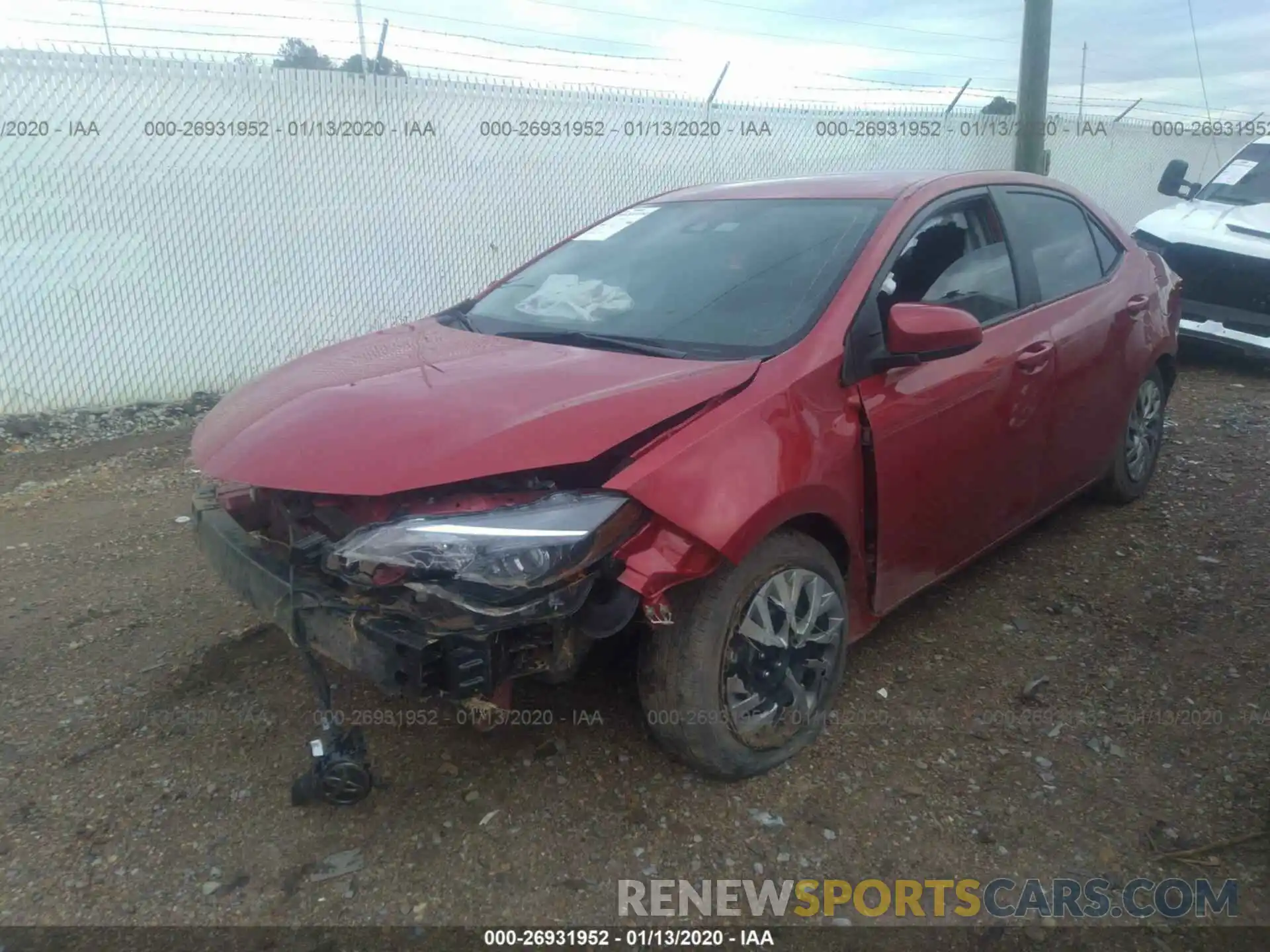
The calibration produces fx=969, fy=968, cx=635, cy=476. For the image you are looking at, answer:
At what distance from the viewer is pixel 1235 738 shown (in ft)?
9.75

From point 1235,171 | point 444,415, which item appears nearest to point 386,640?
point 444,415

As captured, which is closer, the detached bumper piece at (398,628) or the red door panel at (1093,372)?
the detached bumper piece at (398,628)

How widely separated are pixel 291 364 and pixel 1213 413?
6270mm

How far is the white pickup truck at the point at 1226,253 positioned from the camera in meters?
7.64

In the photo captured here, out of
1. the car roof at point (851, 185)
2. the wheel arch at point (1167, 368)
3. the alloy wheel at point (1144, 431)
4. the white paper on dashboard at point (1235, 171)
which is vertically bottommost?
the alloy wheel at point (1144, 431)

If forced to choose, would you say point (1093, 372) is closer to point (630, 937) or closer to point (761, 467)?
point (761, 467)

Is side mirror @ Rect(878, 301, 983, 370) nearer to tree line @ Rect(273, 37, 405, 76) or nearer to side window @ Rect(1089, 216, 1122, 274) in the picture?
side window @ Rect(1089, 216, 1122, 274)

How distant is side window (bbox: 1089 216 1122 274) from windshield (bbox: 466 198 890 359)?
1628 mm

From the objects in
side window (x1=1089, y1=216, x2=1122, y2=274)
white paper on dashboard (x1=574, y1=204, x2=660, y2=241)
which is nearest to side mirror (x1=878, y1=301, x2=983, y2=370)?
white paper on dashboard (x1=574, y1=204, x2=660, y2=241)

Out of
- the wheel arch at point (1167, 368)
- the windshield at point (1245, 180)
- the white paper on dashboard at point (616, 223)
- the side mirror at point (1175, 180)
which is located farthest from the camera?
the side mirror at point (1175, 180)

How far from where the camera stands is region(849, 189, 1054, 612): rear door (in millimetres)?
2984

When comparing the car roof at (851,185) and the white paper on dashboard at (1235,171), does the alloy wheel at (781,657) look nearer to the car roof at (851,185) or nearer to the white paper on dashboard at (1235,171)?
the car roof at (851,185)

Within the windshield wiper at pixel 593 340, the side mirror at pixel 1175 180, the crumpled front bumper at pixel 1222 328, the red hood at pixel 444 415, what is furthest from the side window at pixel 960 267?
the side mirror at pixel 1175 180

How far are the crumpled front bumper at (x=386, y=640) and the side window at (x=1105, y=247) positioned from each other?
3252 millimetres
